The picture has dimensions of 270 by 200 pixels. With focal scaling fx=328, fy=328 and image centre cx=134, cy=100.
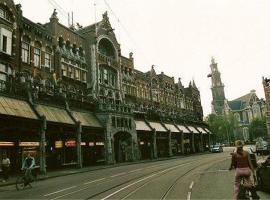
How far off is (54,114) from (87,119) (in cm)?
654

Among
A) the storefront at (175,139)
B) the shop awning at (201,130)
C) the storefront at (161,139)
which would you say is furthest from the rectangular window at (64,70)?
the shop awning at (201,130)

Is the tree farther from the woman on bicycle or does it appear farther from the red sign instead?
the woman on bicycle

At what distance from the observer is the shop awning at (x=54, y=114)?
29.1m

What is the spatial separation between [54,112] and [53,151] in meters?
4.94

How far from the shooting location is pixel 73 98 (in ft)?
117

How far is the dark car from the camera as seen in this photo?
38.9 feet

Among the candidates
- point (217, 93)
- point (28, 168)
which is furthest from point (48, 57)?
point (217, 93)

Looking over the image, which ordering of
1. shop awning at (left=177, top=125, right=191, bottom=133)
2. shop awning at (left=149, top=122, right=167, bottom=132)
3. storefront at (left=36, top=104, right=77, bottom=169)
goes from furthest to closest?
shop awning at (left=177, top=125, right=191, bottom=133), shop awning at (left=149, top=122, right=167, bottom=132), storefront at (left=36, top=104, right=77, bottom=169)

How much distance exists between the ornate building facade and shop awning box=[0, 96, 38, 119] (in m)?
0.10

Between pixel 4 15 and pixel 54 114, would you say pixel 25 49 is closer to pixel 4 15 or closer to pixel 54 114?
pixel 4 15

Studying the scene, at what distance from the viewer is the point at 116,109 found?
42469 mm

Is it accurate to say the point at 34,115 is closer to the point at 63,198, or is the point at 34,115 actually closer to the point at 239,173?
the point at 63,198

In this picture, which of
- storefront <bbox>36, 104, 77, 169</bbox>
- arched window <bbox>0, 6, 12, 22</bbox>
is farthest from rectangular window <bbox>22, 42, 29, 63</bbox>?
storefront <bbox>36, 104, 77, 169</bbox>

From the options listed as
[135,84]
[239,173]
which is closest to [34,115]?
[239,173]
